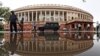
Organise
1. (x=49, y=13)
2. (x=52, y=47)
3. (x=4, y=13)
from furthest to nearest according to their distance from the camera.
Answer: (x=49, y=13) < (x=4, y=13) < (x=52, y=47)

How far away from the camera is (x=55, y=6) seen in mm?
107938

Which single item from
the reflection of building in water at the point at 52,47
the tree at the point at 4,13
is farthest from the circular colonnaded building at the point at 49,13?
the reflection of building in water at the point at 52,47

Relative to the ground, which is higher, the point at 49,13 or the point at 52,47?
the point at 52,47

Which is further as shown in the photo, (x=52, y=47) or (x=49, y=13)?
(x=49, y=13)

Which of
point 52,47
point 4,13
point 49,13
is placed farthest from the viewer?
point 49,13

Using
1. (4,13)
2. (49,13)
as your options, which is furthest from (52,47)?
(49,13)

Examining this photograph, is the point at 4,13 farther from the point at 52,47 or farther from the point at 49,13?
the point at 52,47

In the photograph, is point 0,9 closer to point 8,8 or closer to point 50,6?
point 8,8

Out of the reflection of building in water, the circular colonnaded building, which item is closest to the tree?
the circular colonnaded building

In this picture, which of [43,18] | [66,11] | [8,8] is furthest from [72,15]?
[8,8]

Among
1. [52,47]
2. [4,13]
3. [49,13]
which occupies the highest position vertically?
[52,47]

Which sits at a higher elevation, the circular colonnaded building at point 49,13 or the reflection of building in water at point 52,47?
the reflection of building in water at point 52,47

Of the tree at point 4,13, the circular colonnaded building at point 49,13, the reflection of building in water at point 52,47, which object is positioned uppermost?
the reflection of building in water at point 52,47

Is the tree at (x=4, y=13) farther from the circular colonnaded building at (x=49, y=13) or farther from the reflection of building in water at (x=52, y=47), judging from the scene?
the reflection of building in water at (x=52, y=47)
